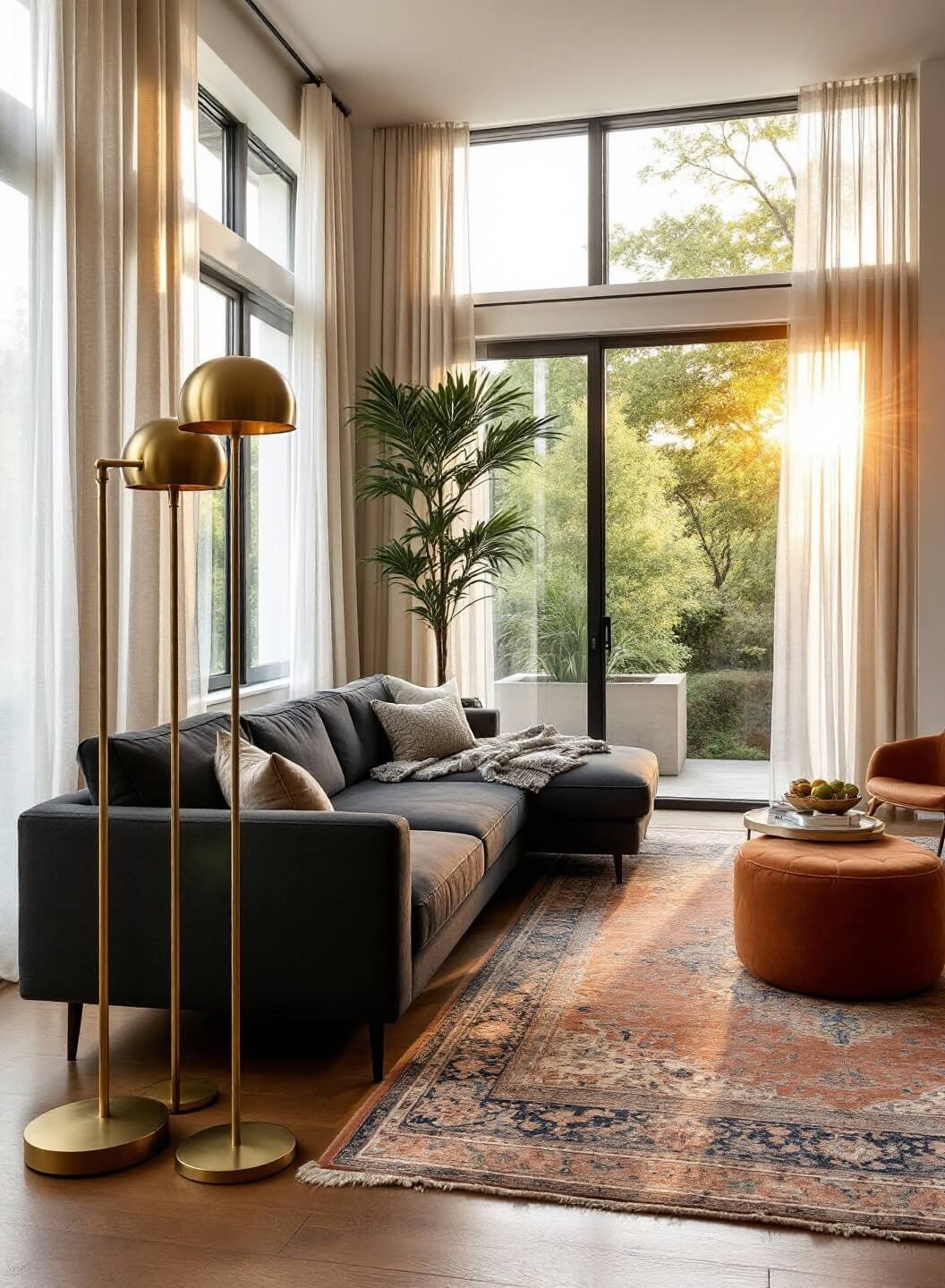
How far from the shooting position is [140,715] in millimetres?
3963

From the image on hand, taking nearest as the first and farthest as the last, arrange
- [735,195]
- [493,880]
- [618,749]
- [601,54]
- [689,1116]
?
[689,1116], [493,880], [618,749], [601,54], [735,195]

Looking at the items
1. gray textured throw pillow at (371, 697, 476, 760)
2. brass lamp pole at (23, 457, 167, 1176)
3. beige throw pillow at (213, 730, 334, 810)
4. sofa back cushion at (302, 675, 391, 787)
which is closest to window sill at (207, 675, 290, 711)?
sofa back cushion at (302, 675, 391, 787)

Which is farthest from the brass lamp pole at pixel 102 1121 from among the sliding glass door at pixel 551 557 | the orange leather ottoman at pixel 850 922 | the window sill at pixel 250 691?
the sliding glass door at pixel 551 557

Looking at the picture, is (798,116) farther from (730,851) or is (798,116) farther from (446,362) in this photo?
(730,851)

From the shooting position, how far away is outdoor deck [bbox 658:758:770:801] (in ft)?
20.4

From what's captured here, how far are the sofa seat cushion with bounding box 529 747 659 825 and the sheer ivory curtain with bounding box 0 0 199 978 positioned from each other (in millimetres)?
1522

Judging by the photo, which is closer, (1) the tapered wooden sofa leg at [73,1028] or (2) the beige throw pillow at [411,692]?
(1) the tapered wooden sofa leg at [73,1028]

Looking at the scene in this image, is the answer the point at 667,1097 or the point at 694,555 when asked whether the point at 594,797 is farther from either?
the point at 694,555

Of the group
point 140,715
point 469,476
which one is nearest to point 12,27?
point 140,715

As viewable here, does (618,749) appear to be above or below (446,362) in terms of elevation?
below

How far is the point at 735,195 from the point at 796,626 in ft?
7.75

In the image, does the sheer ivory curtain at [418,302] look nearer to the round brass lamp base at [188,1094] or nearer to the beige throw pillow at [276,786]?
the beige throw pillow at [276,786]

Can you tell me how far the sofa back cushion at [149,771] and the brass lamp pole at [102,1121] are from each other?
509 mm

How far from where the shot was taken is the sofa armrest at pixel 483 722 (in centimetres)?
540
